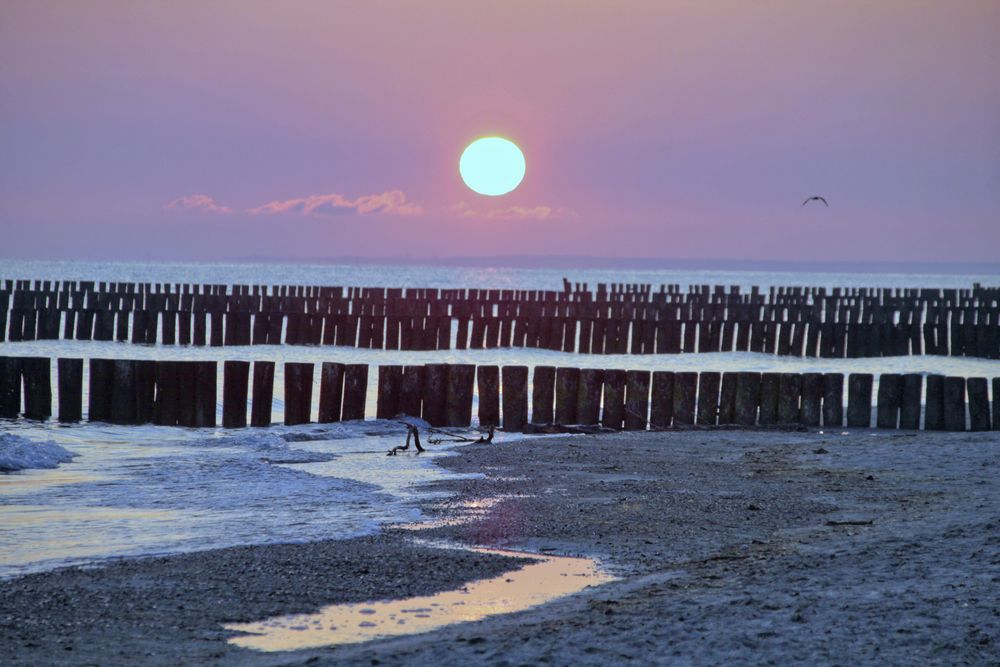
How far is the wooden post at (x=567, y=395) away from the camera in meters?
11.8

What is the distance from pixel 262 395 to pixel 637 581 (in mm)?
7179

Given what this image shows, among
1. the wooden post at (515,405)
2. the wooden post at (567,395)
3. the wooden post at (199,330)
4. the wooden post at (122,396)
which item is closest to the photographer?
the wooden post at (122,396)

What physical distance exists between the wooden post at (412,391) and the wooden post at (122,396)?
9.14 ft

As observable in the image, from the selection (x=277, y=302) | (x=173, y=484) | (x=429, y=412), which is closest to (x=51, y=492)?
(x=173, y=484)

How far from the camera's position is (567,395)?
11836 millimetres

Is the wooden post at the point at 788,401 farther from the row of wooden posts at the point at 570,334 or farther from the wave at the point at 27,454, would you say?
the row of wooden posts at the point at 570,334

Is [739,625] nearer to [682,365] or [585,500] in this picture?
[585,500]

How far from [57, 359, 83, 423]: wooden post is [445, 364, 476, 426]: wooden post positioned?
3.86 m

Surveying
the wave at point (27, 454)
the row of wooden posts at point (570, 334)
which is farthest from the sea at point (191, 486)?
the row of wooden posts at point (570, 334)

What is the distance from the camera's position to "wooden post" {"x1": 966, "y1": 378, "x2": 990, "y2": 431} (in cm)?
1111

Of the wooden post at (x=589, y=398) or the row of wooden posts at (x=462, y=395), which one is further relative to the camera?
the wooden post at (x=589, y=398)

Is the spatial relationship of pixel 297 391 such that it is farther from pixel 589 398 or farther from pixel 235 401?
pixel 589 398

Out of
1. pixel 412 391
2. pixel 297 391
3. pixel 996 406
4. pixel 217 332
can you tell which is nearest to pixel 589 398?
pixel 412 391

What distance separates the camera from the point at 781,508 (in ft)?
23.5
